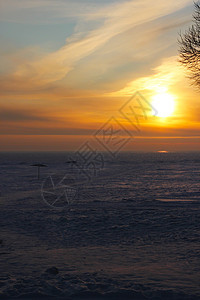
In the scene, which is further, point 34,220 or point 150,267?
point 34,220

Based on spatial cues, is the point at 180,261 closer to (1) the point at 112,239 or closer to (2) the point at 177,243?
(2) the point at 177,243

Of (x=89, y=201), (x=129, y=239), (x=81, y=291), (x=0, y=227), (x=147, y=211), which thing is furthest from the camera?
(x=89, y=201)

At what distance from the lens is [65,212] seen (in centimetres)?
1373

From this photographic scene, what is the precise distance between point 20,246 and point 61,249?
1.21 m

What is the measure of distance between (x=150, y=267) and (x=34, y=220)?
634cm

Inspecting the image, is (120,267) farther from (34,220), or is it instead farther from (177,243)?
(34,220)

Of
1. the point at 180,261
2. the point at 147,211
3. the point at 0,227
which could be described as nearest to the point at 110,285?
the point at 180,261

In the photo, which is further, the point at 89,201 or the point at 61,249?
the point at 89,201

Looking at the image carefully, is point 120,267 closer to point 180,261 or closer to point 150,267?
point 150,267

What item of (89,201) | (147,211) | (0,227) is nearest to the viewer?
(0,227)

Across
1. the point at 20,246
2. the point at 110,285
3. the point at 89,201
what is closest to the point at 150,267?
the point at 110,285

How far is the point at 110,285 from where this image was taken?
5953mm

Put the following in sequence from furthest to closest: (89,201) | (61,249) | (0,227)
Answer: (89,201) < (0,227) < (61,249)

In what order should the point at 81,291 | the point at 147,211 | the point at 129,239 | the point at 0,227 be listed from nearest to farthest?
1. the point at 81,291
2. the point at 129,239
3. the point at 0,227
4. the point at 147,211
